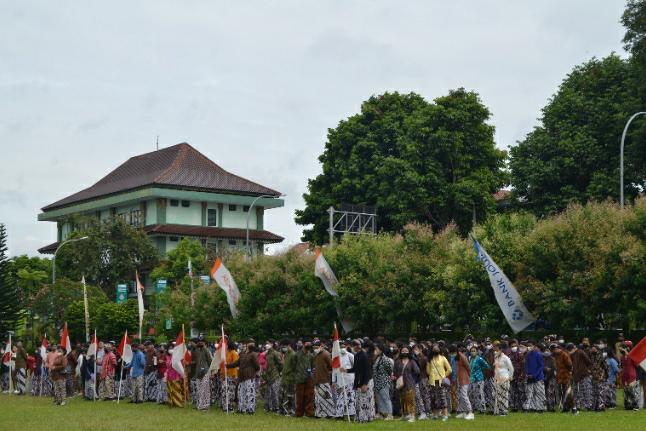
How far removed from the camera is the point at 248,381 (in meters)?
27.0

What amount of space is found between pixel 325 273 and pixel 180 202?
46249 mm

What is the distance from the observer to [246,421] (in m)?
24.4

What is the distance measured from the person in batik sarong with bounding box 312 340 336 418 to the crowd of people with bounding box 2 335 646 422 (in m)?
0.02

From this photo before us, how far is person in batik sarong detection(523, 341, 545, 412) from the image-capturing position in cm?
2528

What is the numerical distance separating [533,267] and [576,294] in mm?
2089

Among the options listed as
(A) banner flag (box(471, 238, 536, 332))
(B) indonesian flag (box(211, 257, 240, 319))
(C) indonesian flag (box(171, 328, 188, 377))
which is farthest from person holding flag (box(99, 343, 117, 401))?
(A) banner flag (box(471, 238, 536, 332))

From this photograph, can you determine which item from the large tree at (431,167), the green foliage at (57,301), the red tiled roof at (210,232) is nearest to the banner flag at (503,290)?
the large tree at (431,167)

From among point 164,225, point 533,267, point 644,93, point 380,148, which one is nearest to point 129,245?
point 164,225

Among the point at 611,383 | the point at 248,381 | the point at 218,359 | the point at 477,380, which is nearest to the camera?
the point at 477,380

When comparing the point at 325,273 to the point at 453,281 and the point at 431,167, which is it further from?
the point at 431,167

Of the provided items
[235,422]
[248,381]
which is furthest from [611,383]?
[235,422]

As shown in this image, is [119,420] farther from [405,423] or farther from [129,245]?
[129,245]

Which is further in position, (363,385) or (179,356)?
(179,356)

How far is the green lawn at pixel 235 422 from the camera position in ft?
72.7
